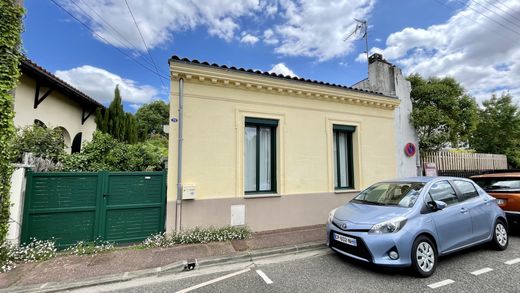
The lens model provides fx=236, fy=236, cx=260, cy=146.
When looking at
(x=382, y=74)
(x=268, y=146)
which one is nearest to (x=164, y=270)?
(x=268, y=146)

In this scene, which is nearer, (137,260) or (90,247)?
(137,260)

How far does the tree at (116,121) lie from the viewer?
10492mm

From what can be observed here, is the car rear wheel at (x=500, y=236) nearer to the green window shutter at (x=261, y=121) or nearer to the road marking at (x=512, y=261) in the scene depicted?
the road marking at (x=512, y=261)

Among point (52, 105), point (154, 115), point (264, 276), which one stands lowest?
point (264, 276)

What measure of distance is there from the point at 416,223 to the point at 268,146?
404 centimetres

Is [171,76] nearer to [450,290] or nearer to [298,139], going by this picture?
[298,139]

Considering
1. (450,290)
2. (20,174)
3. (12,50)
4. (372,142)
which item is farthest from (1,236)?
(372,142)

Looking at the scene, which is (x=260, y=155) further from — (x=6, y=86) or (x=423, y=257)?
(x=6, y=86)

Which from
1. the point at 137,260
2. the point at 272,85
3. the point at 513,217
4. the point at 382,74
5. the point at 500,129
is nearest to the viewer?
the point at 137,260

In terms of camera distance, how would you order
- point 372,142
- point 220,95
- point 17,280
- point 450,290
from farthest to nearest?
point 372,142 → point 220,95 → point 17,280 → point 450,290

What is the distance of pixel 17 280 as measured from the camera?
3693 mm

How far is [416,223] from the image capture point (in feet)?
12.6

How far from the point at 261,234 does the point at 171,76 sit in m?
4.49

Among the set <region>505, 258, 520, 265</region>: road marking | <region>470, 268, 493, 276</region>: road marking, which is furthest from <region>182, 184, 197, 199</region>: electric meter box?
<region>505, 258, 520, 265</region>: road marking
